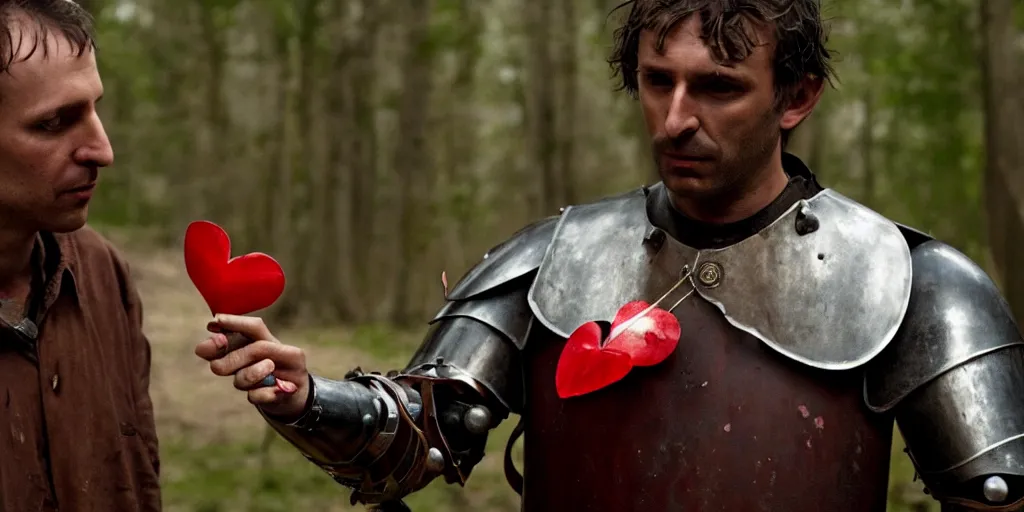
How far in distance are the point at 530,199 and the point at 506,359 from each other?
11.6 m

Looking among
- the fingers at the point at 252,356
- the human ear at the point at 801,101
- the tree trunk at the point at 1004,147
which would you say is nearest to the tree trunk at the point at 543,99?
the tree trunk at the point at 1004,147

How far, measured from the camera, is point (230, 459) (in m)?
7.55

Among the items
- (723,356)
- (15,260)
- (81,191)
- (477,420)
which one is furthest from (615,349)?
(15,260)

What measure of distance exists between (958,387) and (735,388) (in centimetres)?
42

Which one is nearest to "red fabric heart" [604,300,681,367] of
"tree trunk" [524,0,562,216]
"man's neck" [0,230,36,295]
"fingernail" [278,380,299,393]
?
"fingernail" [278,380,299,393]

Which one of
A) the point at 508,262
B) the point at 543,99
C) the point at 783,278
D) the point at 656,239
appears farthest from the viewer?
the point at 543,99

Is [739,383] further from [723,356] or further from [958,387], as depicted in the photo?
[958,387]

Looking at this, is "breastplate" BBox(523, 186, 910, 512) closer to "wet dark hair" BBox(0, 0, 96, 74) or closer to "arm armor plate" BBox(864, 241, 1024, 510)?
"arm armor plate" BBox(864, 241, 1024, 510)

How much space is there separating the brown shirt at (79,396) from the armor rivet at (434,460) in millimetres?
623

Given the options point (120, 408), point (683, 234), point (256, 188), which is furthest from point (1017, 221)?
point (256, 188)

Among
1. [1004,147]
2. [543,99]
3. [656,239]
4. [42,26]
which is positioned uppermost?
[42,26]

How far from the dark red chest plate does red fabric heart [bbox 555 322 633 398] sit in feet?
0.33

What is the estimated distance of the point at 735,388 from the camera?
2412 millimetres

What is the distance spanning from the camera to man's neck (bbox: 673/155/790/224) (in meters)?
2.55
